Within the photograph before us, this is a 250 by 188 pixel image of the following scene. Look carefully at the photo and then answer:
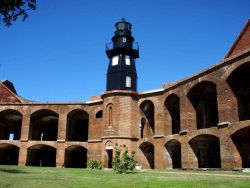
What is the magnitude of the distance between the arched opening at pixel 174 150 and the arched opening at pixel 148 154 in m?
1.90

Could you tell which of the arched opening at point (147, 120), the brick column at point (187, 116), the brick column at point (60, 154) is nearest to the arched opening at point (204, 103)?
the brick column at point (187, 116)

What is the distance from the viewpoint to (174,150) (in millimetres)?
25328

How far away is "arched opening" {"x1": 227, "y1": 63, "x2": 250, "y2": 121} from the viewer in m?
19.0

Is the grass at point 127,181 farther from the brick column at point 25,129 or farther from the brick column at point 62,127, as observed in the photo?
the brick column at point 25,129

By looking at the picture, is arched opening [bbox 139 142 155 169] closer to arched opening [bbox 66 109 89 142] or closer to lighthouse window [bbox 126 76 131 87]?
lighthouse window [bbox 126 76 131 87]

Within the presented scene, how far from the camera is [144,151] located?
26.8m

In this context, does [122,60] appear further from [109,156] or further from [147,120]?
[109,156]

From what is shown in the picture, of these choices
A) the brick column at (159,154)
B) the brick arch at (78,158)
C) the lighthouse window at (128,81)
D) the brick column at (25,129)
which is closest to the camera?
the brick column at (159,154)

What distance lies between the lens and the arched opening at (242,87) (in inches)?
747

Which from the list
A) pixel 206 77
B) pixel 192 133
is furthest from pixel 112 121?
pixel 206 77

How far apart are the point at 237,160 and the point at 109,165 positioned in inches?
475

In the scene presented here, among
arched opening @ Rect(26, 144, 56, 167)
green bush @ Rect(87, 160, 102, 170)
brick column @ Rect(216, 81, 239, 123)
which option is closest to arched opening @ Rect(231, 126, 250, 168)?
brick column @ Rect(216, 81, 239, 123)

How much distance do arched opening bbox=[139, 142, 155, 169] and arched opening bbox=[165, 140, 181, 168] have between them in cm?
190

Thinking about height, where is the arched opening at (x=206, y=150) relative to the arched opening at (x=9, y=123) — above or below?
below
